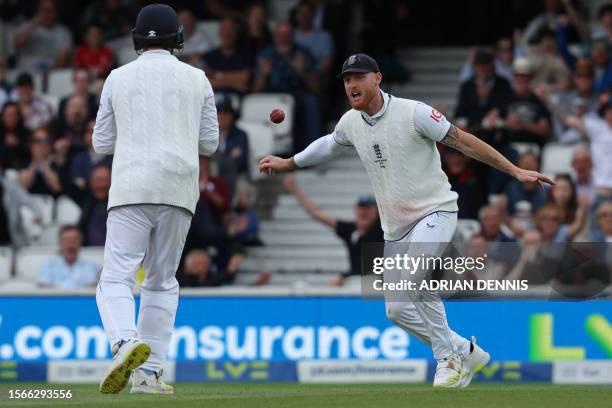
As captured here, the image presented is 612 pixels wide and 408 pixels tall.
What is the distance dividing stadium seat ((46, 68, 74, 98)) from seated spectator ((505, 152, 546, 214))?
19.9ft

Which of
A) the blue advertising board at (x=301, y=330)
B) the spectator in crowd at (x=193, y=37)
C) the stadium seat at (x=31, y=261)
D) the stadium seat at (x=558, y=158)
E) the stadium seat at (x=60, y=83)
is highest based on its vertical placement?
the spectator in crowd at (x=193, y=37)

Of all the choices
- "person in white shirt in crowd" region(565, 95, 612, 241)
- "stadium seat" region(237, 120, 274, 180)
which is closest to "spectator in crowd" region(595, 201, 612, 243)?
"person in white shirt in crowd" region(565, 95, 612, 241)

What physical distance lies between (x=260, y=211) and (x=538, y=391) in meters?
8.77

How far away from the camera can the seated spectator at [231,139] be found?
55.6 feet

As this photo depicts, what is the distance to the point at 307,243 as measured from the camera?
17500 millimetres

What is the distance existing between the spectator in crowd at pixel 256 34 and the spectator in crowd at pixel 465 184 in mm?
3753

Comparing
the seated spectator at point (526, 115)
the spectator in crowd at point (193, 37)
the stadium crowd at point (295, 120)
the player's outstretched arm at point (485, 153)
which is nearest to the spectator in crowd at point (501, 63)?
the stadium crowd at point (295, 120)

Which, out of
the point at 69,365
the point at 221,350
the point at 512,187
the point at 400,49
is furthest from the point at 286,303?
the point at 400,49

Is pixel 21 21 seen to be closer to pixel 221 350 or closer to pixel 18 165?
pixel 18 165

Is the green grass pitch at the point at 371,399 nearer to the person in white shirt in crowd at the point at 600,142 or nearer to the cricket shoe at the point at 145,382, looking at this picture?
the cricket shoe at the point at 145,382

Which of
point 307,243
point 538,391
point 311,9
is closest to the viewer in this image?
point 538,391

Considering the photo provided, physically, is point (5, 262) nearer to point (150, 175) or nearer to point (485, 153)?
point (150, 175)

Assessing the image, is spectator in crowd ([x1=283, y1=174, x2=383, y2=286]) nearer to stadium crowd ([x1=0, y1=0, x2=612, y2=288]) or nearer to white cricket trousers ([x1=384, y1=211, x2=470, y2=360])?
stadium crowd ([x1=0, y1=0, x2=612, y2=288])

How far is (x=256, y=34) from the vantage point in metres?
19.1
